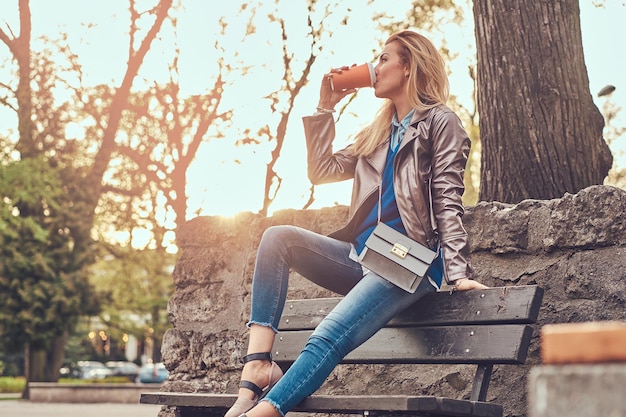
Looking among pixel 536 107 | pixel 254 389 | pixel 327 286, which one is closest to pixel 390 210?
pixel 327 286

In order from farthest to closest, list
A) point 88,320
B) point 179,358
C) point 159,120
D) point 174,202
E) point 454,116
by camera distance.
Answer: point 88,320
point 159,120
point 174,202
point 179,358
point 454,116

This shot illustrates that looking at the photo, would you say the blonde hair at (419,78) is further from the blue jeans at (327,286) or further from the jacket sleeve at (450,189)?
the blue jeans at (327,286)

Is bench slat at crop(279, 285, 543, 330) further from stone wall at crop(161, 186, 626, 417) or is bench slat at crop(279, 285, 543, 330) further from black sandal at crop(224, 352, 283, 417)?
black sandal at crop(224, 352, 283, 417)

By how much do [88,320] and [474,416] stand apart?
2764 centimetres

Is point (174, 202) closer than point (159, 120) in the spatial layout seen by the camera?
Yes

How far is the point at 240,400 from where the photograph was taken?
3467 millimetres

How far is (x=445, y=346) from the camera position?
3.61 m

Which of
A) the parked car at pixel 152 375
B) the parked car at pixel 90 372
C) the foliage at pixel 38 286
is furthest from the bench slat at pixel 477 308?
the parked car at pixel 152 375

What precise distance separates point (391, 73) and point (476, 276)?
0.96 m

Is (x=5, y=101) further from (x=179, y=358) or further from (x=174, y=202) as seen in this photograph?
(x=179, y=358)

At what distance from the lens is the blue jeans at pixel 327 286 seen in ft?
10.8

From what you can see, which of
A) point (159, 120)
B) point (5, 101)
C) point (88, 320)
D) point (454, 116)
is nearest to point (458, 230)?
point (454, 116)

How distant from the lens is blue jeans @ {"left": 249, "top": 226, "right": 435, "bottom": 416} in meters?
3.30

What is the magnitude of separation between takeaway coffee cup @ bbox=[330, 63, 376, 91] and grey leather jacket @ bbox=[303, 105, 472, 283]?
27 cm
